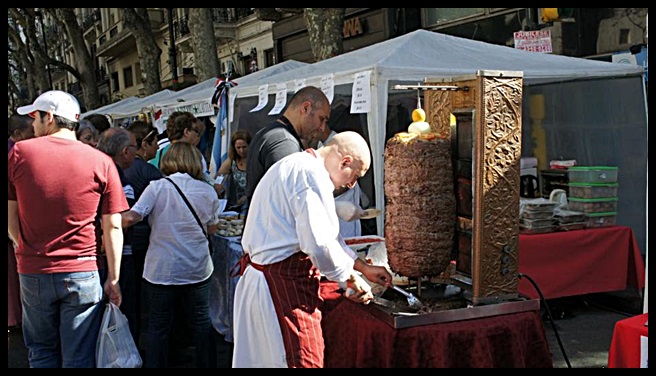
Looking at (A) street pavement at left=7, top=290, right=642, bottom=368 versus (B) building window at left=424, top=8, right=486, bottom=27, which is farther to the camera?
(B) building window at left=424, top=8, right=486, bottom=27

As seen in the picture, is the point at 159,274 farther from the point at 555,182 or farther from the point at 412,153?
the point at 555,182

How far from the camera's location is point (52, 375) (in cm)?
322

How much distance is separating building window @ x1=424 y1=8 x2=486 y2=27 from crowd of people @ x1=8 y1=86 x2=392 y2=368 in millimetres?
7348

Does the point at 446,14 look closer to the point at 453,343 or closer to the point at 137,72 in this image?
the point at 453,343

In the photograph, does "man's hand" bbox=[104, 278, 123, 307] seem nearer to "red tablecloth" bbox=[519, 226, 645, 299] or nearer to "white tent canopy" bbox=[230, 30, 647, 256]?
"white tent canopy" bbox=[230, 30, 647, 256]

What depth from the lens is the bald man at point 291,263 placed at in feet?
7.90

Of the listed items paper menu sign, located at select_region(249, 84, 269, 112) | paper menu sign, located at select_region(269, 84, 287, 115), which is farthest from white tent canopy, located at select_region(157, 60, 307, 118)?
paper menu sign, located at select_region(269, 84, 287, 115)

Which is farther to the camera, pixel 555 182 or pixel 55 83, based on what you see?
pixel 55 83

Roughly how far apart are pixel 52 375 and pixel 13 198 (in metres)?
0.91

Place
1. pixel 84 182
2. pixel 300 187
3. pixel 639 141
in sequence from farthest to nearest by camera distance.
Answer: pixel 639 141 → pixel 84 182 → pixel 300 187

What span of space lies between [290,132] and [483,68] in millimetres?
2447

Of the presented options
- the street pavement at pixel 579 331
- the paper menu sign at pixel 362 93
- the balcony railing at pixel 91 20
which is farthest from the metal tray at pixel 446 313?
the balcony railing at pixel 91 20

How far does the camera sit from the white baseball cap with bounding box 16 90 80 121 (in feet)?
10.3

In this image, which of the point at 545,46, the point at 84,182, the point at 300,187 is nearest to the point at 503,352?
the point at 300,187
